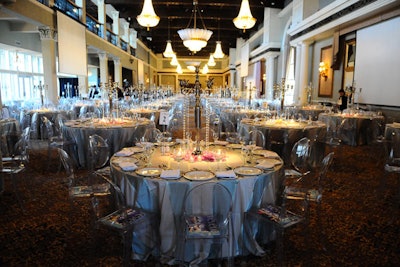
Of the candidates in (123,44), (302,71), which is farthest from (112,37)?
(302,71)

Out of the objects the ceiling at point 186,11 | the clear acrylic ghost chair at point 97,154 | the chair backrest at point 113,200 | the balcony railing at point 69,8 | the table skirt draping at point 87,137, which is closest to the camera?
the chair backrest at point 113,200

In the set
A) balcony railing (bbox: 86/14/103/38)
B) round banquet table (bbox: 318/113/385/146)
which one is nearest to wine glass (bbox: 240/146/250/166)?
round banquet table (bbox: 318/113/385/146)

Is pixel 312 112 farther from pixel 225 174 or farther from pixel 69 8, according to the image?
pixel 69 8

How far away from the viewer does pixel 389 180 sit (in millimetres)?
5281

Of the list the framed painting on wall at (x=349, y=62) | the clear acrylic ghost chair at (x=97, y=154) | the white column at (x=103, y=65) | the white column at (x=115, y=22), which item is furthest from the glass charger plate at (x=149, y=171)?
the white column at (x=115, y=22)

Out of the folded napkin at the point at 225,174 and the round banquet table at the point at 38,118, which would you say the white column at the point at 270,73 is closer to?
the round banquet table at the point at 38,118

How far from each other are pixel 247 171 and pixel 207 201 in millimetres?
521

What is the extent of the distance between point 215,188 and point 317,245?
1.34 metres

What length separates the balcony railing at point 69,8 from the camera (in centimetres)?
1138

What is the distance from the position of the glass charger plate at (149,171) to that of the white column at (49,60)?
947 cm

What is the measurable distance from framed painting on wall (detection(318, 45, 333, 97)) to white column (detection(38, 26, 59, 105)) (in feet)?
33.5

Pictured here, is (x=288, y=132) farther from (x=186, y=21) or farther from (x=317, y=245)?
(x=186, y=21)

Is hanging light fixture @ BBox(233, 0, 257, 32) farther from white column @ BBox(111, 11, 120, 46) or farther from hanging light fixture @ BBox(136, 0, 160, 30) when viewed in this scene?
white column @ BBox(111, 11, 120, 46)

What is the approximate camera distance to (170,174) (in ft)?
9.28
